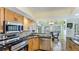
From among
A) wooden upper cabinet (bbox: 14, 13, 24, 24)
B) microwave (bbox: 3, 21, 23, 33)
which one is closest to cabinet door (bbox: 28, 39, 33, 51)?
microwave (bbox: 3, 21, 23, 33)

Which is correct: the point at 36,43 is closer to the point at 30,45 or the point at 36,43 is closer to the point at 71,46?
the point at 30,45

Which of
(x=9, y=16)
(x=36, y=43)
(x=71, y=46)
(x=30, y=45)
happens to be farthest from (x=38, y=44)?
(x=9, y=16)

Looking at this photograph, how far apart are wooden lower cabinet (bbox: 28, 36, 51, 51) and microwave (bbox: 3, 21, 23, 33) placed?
0.77 ft

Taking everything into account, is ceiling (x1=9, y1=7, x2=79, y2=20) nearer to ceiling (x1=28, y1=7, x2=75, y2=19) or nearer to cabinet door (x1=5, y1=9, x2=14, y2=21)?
ceiling (x1=28, y1=7, x2=75, y2=19)

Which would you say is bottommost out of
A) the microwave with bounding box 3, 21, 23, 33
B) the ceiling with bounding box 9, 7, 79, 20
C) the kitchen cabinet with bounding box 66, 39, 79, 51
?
the kitchen cabinet with bounding box 66, 39, 79, 51

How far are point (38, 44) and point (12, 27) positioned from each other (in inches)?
19.3

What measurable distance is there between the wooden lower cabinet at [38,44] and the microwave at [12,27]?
24 cm

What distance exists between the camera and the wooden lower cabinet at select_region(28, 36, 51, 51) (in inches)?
61.6

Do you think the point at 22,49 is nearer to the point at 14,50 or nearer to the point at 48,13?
the point at 14,50

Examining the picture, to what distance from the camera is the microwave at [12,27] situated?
1682 mm

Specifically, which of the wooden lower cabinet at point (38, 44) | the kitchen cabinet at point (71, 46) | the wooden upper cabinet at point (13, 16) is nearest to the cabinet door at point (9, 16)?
the wooden upper cabinet at point (13, 16)

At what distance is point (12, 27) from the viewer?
1775mm
